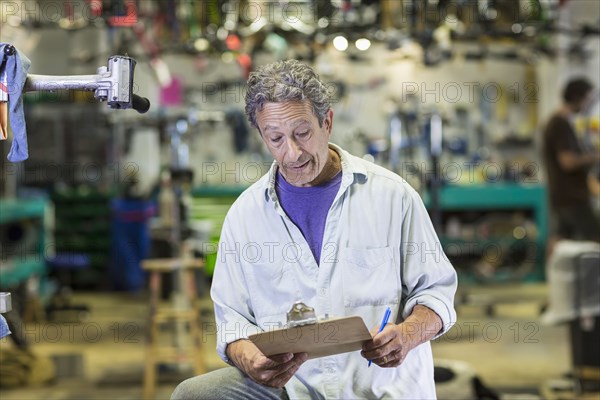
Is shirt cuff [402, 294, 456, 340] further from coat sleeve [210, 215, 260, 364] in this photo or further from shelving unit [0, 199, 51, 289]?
shelving unit [0, 199, 51, 289]

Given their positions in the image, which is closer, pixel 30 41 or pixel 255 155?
pixel 30 41

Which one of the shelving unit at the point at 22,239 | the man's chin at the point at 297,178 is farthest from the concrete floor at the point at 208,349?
the man's chin at the point at 297,178

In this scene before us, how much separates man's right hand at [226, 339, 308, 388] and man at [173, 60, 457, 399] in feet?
0.04

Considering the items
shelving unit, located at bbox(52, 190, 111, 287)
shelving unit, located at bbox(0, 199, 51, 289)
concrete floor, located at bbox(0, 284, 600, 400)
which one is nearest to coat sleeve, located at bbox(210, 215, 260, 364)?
concrete floor, located at bbox(0, 284, 600, 400)

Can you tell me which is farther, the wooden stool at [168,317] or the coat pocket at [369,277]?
the wooden stool at [168,317]

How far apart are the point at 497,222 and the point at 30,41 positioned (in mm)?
5559

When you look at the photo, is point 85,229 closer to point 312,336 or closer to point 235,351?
point 235,351

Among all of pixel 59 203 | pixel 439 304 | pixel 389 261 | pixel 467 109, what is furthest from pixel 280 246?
pixel 467 109

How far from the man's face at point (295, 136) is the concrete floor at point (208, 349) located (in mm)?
2253

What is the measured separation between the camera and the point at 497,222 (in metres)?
10.2

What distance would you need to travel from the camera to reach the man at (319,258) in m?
2.37

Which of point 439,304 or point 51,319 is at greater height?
point 439,304

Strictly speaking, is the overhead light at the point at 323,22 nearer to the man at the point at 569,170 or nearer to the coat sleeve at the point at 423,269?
the man at the point at 569,170

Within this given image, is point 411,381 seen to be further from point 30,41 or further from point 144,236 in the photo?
point 144,236
